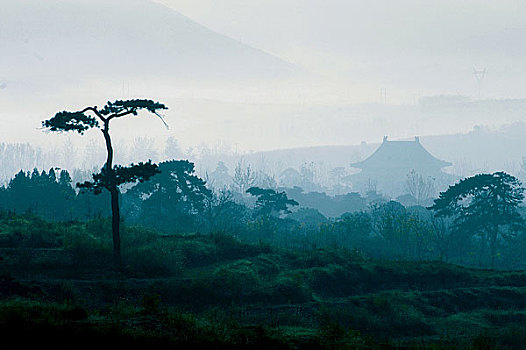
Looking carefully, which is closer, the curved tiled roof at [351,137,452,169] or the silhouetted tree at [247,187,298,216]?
the silhouetted tree at [247,187,298,216]

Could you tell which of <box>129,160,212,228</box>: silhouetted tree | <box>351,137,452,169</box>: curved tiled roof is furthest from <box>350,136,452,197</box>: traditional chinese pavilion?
<box>129,160,212,228</box>: silhouetted tree

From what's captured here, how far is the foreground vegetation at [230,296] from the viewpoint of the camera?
12500 millimetres

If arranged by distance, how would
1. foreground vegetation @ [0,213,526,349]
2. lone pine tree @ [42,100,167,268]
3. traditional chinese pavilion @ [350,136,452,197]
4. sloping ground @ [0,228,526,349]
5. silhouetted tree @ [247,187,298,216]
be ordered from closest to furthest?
foreground vegetation @ [0,213,526,349], sloping ground @ [0,228,526,349], lone pine tree @ [42,100,167,268], silhouetted tree @ [247,187,298,216], traditional chinese pavilion @ [350,136,452,197]

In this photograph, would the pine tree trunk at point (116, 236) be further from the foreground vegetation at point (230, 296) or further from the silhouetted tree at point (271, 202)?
the silhouetted tree at point (271, 202)

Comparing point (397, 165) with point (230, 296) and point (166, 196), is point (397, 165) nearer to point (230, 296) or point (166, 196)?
point (166, 196)

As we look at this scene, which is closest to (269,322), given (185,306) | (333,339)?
(185,306)

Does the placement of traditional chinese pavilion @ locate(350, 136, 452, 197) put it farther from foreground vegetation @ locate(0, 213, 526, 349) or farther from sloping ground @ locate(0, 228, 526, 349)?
sloping ground @ locate(0, 228, 526, 349)

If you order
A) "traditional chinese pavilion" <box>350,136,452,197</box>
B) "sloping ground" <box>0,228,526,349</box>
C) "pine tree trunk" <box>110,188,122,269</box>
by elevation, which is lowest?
"sloping ground" <box>0,228,526,349</box>

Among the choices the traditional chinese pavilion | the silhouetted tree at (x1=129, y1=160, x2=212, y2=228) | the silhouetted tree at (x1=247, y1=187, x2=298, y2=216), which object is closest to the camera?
the silhouetted tree at (x1=129, y1=160, x2=212, y2=228)

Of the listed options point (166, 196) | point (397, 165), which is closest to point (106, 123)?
point (166, 196)

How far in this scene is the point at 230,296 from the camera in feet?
70.1

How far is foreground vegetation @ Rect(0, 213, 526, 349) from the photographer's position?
1250 cm

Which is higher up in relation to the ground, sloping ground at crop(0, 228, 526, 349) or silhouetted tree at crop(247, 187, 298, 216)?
silhouetted tree at crop(247, 187, 298, 216)

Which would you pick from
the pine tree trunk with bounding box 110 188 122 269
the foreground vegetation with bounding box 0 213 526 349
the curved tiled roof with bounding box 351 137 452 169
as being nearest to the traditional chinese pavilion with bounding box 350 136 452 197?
the curved tiled roof with bounding box 351 137 452 169
